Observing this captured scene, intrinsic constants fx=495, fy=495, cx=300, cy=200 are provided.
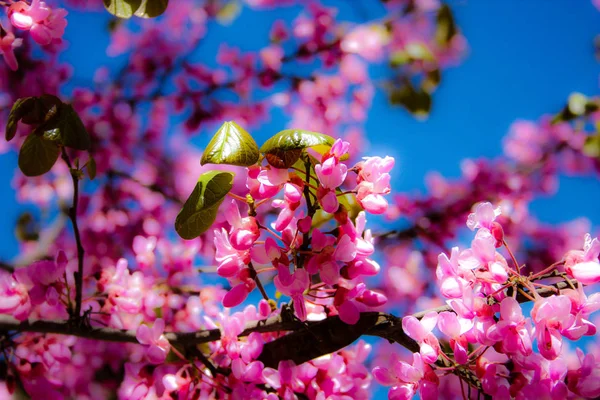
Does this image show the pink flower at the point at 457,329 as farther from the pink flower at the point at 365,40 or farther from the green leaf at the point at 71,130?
the pink flower at the point at 365,40

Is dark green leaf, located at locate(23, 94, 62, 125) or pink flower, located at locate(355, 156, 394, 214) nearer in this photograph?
pink flower, located at locate(355, 156, 394, 214)

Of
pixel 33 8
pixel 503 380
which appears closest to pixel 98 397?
pixel 33 8

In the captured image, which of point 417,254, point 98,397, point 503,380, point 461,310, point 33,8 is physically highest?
point 461,310

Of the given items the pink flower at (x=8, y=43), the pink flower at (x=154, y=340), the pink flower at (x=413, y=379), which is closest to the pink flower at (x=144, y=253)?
the pink flower at (x=154, y=340)

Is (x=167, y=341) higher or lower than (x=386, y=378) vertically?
lower

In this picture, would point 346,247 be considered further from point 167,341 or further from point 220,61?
point 220,61

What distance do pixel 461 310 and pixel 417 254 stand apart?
2.52 m

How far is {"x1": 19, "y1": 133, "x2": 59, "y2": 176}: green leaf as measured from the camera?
128cm

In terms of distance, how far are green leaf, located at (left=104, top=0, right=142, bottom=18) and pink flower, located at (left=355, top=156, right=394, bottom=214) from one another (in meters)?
0.75

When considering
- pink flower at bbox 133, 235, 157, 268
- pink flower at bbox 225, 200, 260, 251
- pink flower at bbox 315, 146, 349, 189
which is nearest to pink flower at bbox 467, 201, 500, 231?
pink flower at bbox 315, 146, 349, 189

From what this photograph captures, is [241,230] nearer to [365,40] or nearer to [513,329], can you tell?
[513,329]

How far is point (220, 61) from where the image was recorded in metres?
3.63

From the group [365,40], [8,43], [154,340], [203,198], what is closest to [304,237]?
[203,198]

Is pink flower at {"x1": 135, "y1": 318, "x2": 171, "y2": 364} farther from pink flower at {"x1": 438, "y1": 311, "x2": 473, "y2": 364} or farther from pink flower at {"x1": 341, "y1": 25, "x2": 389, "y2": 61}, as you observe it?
pink flower at {"x1": 341, "y1": 25, "x2": 389, "y2": 61}
